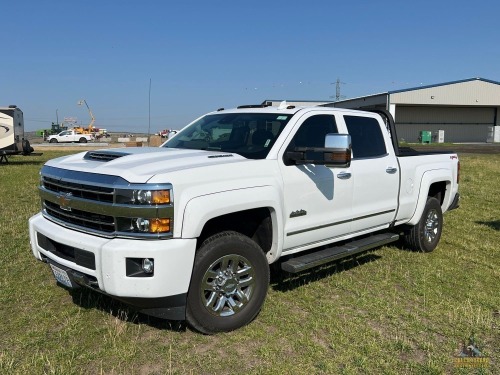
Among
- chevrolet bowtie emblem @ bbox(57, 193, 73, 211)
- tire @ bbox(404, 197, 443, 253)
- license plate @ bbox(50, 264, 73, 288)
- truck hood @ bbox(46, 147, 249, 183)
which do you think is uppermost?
truck hood @ bbox(46, 147, 249, 183)

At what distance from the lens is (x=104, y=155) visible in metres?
4.01

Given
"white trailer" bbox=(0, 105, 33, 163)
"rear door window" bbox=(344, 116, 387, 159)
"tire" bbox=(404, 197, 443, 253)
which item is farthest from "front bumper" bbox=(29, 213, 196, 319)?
"white trailer" bbox=(0, 105, 33, 163)

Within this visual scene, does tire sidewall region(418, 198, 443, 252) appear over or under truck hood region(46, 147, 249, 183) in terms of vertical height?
under

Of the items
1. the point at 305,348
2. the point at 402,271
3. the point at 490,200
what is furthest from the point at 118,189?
the point at 490,200

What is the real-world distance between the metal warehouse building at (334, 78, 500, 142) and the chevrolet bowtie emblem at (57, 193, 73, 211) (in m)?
44.9

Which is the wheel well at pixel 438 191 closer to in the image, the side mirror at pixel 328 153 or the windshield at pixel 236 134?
the side mirror at pixel 328 153

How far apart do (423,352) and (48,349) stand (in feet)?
9.32

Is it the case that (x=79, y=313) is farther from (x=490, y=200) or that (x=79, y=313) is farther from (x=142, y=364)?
(x=490, y=200)

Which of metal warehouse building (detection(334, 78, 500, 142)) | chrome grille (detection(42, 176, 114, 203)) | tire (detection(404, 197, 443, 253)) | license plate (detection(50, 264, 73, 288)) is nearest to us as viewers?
chrome grille (detection(42, 176, 114, 203))

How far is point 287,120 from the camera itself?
14.9 ft

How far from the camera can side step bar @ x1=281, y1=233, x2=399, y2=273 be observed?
4.21 metres

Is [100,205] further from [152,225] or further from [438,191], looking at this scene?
[438,191]

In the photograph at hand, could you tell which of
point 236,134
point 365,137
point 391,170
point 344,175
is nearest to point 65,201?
point 236,134

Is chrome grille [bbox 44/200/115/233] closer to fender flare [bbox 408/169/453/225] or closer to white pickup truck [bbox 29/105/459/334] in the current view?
white pickup truck [bbox 29/105/459/334]
